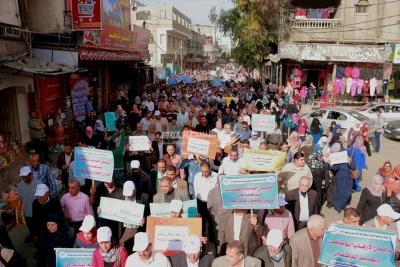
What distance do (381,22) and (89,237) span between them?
2899 cm

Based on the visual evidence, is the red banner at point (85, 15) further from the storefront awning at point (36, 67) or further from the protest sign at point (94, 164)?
the protest sign at point (94, 164)

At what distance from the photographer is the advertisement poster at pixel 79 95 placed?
56.1ft

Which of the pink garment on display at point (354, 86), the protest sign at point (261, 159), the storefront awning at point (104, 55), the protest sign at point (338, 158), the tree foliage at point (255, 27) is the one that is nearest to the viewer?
the protest sign at point (261, 159)

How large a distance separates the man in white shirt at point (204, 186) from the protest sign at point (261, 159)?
3.27 ft

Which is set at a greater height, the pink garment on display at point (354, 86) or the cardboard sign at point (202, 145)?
the pink garment on display at point (354, 86)

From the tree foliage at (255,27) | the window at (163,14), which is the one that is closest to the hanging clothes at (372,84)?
the tree foliage at (255,27)

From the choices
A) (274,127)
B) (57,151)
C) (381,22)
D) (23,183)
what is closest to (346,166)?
(274,127)

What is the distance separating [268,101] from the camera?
2111 cm

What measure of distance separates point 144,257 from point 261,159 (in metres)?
3.82

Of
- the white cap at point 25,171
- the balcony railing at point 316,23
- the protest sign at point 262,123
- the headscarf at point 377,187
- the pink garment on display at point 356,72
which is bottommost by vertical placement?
the headscarf at point 377,187

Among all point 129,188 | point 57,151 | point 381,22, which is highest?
point 381,22

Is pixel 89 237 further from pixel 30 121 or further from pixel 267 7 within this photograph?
pixel 267 7

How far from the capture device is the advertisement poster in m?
17.1

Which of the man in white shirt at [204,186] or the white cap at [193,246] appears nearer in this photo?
the white cap at [193,246]
